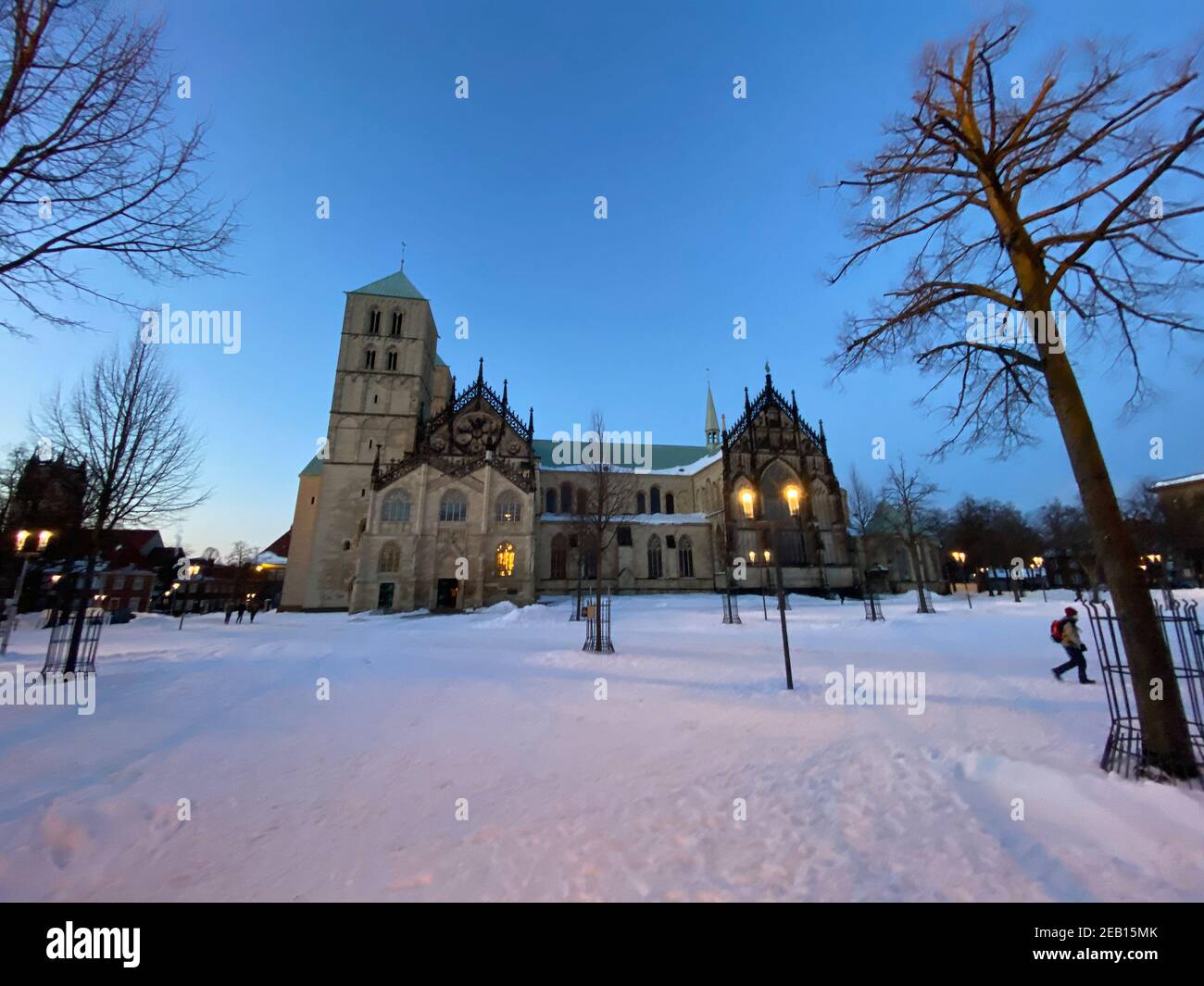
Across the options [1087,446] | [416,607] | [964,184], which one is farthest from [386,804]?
[416,607]

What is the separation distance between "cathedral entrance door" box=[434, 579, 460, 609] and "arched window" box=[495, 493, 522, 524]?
5621 millimetres

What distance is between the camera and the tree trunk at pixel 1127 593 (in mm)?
4602

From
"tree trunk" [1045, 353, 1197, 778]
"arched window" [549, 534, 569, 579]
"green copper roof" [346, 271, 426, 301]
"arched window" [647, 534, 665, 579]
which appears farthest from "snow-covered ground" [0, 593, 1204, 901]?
"green copper roof" [346, 271, 426, 301]

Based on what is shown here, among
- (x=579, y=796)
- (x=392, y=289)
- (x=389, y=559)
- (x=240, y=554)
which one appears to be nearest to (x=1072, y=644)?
(x=579, y=796)

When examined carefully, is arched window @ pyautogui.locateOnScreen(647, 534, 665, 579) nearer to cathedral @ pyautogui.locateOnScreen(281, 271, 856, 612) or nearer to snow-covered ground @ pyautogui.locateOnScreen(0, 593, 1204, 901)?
cathedral @ pyautogui.locateOnScreen(281, 271, 856, 612)

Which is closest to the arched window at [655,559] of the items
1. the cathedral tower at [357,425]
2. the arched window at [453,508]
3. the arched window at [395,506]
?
the arched window at [453,508]

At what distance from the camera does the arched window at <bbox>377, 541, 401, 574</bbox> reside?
35.5m

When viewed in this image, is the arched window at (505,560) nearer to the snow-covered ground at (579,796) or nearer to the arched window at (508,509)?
the arched window at (508,509)

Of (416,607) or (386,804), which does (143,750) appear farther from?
(416,607)

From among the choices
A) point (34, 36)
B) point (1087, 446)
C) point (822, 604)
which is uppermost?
point (34, 36)

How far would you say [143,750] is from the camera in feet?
18.1

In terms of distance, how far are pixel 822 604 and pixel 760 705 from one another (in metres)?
29.8

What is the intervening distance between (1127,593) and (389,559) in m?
37.4

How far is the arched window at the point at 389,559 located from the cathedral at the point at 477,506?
0.09m
